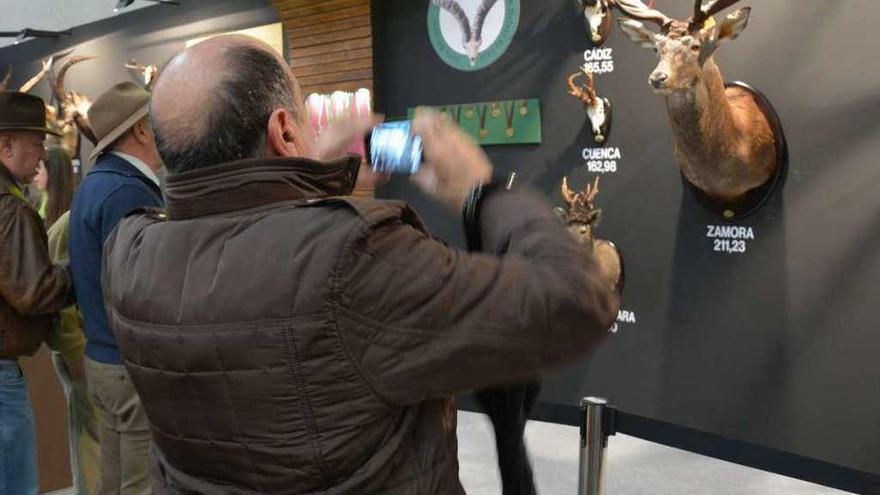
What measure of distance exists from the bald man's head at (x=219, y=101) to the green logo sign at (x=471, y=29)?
4140 mm

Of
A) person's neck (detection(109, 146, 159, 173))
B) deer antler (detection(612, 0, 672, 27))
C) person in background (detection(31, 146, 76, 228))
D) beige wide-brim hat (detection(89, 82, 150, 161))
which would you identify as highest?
deer antler (detection(612, 0, 672, 27))

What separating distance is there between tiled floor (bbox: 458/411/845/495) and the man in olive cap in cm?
203

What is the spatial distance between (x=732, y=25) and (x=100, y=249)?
2.83 meters

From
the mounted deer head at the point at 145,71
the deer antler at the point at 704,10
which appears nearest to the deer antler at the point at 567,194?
the deer antler at the point at 704,10

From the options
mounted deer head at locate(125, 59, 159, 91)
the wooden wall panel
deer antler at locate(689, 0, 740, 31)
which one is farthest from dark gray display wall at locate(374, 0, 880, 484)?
mounted deer head at locate(125, 59, 159, 91)

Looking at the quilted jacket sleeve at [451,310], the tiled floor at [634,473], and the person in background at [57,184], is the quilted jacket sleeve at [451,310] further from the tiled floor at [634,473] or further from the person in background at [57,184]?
the person in background at [57,184]

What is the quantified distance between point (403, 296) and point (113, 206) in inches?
67.5

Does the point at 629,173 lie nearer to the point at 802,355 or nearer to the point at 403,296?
the point at 802,355

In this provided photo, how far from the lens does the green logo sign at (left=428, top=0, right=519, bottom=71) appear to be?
5.01 m

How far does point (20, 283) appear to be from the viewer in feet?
8.02

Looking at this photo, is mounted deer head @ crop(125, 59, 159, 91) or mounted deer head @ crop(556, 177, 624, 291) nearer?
mounted deer head @ crop(556, 177, 624, 291)

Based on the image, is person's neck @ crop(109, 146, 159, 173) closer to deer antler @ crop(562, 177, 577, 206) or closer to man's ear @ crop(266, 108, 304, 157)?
man's ear @ crop(266, 108, 304, 157)

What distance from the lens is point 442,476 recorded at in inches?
42.3

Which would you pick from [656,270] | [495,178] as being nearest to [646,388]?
[656,270]
